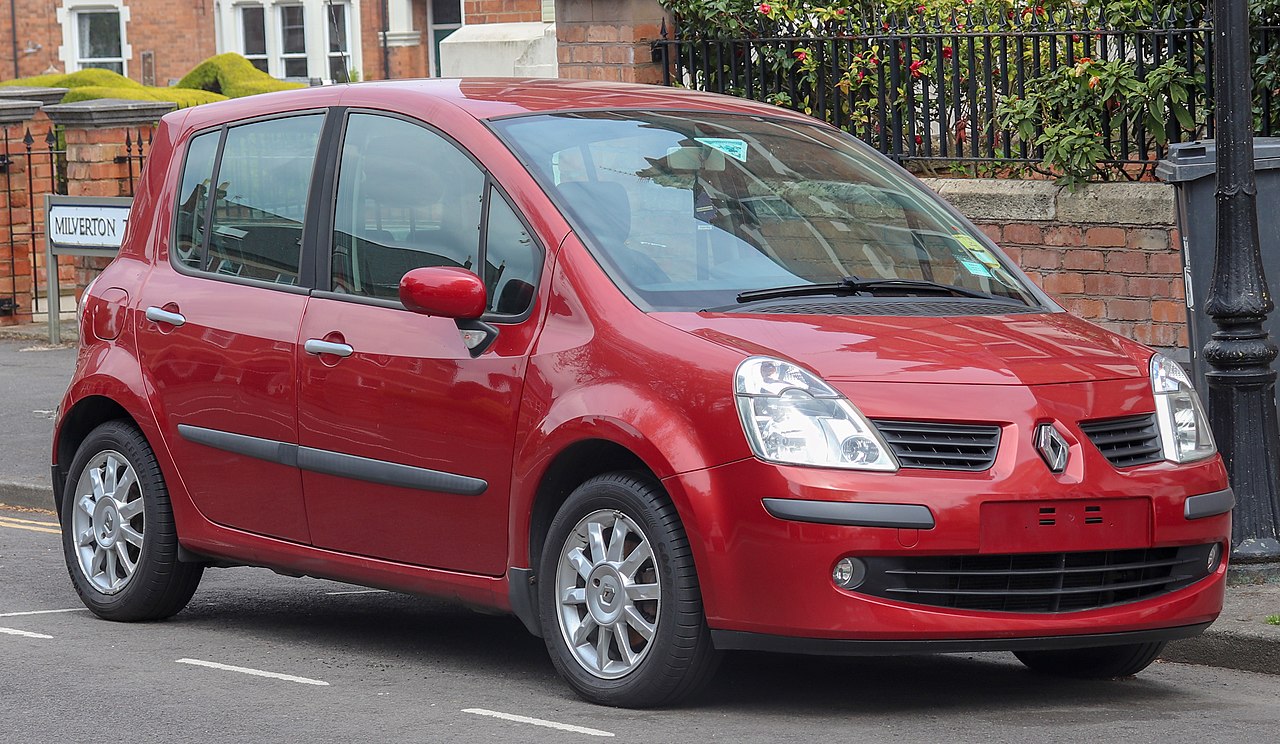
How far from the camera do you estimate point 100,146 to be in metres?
→ 17.6

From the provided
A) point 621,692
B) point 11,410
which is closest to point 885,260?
point 621,692

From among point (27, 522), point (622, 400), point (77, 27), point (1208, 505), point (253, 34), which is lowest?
point (27, 522)

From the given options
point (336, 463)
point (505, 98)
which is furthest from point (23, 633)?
point (505, 98)

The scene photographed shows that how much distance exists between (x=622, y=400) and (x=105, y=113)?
517 inches

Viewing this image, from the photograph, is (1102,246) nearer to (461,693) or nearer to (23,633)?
(461,693)

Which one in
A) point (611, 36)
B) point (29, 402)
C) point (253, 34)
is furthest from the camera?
point (253, 34)

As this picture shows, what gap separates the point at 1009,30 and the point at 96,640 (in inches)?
231

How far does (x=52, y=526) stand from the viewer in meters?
9.65

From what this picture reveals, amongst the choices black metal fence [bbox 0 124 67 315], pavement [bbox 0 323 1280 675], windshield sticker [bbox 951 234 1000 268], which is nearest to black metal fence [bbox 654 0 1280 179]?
pavement [bbox 0 323 1280 675]

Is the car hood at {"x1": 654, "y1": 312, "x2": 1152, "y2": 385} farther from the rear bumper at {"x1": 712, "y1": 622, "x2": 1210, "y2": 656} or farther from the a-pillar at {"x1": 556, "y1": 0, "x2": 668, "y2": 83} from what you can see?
the a-pillar at {"x1": 556, "y1": 0, "x2": 668, "y2": 83}

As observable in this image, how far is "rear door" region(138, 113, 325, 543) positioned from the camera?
6.41m

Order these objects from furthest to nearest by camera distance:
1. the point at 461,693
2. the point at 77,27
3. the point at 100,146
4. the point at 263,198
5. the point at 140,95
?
1. the point at 77,27
2. the point at 140,95
3. the point at 100,146
4. the point at 263,198
5. the point at 461,693

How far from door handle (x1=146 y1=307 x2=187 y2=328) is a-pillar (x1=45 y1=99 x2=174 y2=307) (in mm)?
10999

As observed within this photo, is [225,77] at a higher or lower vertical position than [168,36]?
lower
